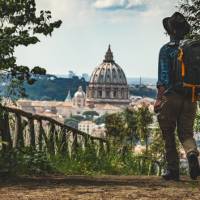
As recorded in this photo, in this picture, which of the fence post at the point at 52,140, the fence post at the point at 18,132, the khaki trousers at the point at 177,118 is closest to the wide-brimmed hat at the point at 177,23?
the khaki trousers at the point at 177,118

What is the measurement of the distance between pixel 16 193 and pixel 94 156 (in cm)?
428

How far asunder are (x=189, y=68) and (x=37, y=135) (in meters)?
3.04

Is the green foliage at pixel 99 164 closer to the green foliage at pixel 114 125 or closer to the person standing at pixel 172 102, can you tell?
the person standing at pixel 172 102

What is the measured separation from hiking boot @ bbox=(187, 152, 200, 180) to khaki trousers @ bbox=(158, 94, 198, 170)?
198 mm

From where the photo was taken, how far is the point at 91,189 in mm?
6477

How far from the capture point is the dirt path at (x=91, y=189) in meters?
6.01

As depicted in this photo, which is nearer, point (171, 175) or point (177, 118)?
point (171, 175)

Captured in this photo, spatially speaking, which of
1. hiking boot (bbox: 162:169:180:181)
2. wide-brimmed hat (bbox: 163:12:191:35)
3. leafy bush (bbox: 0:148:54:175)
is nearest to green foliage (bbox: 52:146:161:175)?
leafy bush (bbox: 0:148:54:175)

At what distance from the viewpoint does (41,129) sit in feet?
32.7

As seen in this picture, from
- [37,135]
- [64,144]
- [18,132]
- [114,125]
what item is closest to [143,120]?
[114,125]

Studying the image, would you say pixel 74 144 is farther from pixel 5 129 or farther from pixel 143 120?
pixel 143 120

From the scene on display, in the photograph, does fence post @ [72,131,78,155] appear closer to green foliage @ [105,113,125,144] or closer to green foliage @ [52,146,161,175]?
green foliage @ [52,146,161,175]

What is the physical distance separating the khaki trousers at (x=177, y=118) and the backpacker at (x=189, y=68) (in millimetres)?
175

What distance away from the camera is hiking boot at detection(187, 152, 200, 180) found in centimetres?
759
